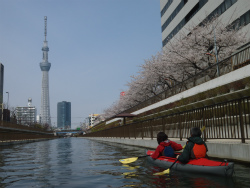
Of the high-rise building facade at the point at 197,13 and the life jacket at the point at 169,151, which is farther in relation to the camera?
the high-rise building facade at the point at 197,13

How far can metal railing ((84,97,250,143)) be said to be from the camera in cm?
820

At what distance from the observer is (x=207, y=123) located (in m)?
9.77

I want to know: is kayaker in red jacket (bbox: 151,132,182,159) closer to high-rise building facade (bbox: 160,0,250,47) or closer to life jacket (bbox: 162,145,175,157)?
life jacket (bbox: 162,145,175,157)

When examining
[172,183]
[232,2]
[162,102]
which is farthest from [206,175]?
[232,2]

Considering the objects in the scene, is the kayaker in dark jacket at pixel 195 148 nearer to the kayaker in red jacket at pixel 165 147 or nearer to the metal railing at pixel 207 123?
the kayaker in red jacket at pixel 165 147

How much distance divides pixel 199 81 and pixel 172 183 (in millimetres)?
18898

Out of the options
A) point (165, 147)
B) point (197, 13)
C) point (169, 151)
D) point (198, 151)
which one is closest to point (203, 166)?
point (198, 151)

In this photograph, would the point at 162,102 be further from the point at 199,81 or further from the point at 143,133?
the point at 143,133

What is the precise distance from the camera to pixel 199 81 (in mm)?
23047

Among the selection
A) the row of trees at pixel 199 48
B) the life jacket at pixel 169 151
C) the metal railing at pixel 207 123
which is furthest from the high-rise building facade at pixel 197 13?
the life jacket at pixel 169 151

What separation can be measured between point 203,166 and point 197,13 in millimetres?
35015

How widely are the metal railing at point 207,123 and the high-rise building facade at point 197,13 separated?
14212 mm

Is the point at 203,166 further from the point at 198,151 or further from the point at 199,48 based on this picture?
A: the point at 199,48

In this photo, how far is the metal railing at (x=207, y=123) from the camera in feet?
26.9
